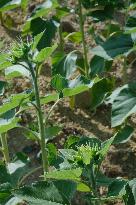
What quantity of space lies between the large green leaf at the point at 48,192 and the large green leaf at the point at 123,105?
953 mm

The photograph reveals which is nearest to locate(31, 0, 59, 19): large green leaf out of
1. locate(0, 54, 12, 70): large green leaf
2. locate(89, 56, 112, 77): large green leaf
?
locate(89, 56, 112, 77): large green leaf

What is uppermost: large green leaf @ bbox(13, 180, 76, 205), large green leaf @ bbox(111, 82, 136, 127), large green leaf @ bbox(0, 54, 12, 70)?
large green leaf @ bbox(0, 54, 12, 70)

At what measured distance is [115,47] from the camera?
8.63 feet

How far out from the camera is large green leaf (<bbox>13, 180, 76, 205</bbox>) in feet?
5.08

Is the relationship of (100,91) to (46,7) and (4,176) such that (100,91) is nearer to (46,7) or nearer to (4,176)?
(46,7)

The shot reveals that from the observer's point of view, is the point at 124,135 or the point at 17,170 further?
the point at 124,135

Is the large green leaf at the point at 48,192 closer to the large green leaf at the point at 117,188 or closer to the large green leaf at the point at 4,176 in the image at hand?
the large green leaf at the point at 117,188

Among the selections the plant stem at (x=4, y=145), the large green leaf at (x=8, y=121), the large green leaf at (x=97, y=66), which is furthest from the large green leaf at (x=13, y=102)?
the large green leaf at (x=97, y=66)

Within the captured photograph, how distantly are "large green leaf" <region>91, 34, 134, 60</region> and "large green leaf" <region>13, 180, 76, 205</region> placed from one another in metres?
1.06

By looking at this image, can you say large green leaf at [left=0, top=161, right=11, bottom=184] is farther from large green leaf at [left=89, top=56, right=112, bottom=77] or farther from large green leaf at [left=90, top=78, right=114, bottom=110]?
large green leaf at [left=89, top=56, right=112, bottom=77]

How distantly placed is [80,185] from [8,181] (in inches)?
18.3

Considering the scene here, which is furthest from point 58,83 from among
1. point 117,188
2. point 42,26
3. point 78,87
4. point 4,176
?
point 42,26

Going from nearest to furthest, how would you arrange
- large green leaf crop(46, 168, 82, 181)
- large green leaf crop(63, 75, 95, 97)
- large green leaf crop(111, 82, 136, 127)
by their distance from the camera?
1. large green leaf crop(46, 168, 82, 181)
2. large green leaf crop(63, 75, 95, 97)
3. large green leaf crop(111, 82, 136, 127)

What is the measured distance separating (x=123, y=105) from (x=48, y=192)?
109 centimetres
